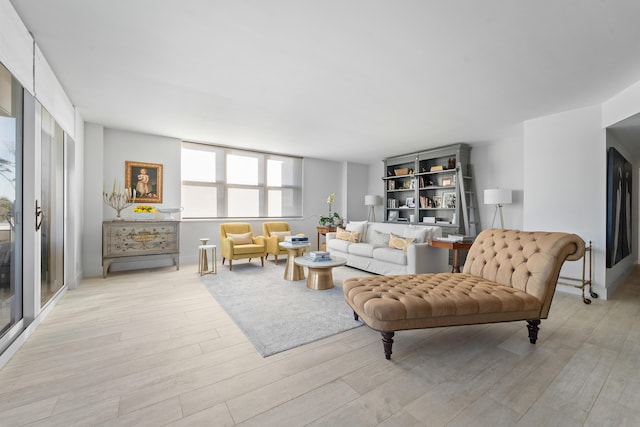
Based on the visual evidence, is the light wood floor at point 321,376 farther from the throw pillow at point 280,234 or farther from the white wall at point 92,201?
the throw pillow at point 280,234

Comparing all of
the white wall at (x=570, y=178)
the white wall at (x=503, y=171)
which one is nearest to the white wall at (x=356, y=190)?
the white wall at (x=503, y=171)

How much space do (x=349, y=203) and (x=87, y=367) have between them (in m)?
6.16

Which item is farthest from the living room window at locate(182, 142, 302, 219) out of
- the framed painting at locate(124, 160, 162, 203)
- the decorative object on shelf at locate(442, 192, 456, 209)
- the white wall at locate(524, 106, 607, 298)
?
the white wall at locate(524, 106, 607, 298)

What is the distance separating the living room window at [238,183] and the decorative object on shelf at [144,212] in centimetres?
80

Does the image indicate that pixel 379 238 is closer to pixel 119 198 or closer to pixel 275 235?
pixel 275 235

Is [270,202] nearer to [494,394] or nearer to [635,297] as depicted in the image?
[494,394]

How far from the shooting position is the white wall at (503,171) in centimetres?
479

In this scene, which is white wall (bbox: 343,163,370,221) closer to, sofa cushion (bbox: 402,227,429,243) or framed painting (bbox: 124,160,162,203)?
sofa cushion (bbox: 402,227,429,243)

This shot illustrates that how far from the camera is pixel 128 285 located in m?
3.70

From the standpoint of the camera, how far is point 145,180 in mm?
4824

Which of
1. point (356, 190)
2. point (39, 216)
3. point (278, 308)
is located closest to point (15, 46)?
point (39, 216)

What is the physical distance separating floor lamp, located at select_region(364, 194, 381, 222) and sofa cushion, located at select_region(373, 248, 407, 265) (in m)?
2.79

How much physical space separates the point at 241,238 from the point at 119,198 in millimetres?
2142

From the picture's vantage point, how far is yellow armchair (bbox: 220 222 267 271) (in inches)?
183
